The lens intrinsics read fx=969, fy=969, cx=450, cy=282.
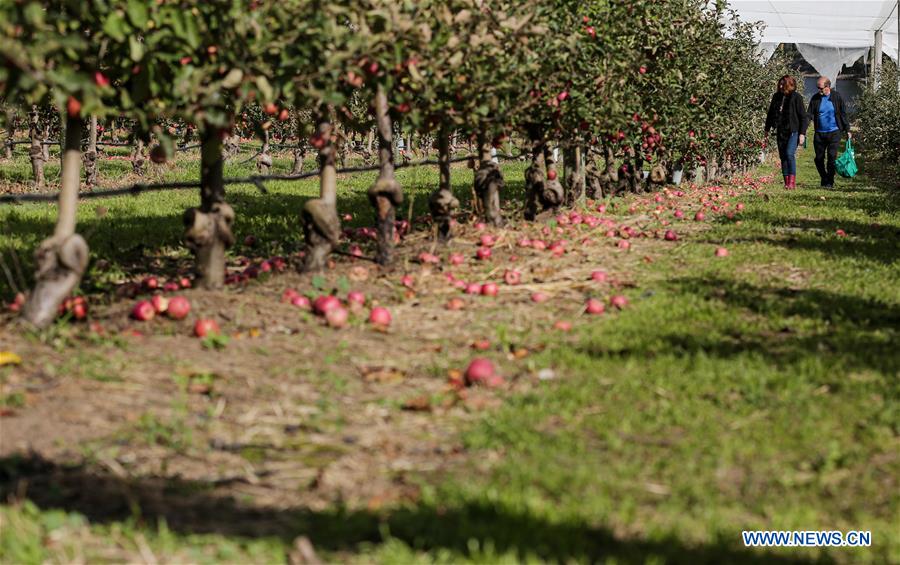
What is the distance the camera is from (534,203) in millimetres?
11094

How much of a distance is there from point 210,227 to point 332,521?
3460mm

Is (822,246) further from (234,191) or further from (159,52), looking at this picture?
(234,191)

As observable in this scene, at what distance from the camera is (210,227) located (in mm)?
6176

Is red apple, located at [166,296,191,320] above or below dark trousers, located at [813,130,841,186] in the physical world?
below

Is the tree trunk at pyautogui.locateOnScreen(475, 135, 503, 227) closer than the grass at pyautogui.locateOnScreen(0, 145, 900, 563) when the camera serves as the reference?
No

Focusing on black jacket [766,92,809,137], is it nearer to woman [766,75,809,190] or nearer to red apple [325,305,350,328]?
woman [766,75,809,190]

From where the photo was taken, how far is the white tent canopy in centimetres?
4597

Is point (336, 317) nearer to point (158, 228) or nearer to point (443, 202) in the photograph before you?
point (443, 202)

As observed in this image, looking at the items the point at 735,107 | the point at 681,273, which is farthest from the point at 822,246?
the point at 735,107

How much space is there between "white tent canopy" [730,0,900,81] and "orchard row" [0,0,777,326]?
3617cm

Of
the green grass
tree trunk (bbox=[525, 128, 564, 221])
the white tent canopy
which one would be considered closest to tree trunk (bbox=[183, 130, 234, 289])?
the green grass

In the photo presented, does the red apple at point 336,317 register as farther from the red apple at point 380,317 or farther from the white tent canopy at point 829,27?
the white tent canopy at point 829,27

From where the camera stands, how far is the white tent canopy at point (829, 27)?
151 feet

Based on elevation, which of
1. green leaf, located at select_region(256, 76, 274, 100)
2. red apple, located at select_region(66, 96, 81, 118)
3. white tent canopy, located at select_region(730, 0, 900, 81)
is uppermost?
white tent canopy, located at select_region(730, 0, 900, 81)
